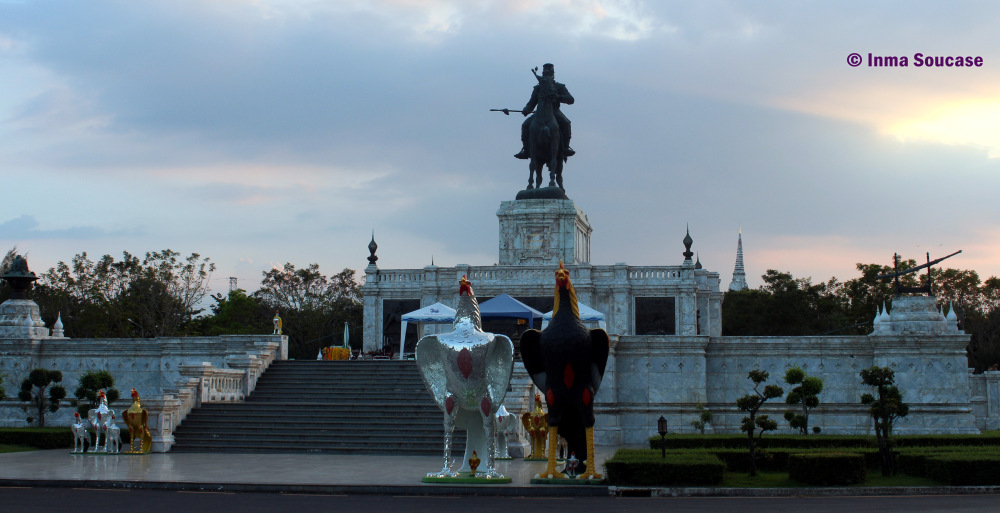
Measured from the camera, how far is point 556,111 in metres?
51.5

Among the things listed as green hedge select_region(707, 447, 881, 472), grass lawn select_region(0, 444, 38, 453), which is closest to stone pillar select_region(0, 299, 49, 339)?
grass lawn select_region(0, 444, 38, 453)

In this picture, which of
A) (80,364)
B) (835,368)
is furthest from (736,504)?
(80,364)

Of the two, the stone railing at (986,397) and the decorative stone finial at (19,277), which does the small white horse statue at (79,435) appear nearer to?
the decorative stone finial at (19,277)

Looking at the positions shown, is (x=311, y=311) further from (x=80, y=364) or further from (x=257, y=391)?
(x=257, y=391)

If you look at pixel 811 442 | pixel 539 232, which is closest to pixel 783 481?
pixel 811 442

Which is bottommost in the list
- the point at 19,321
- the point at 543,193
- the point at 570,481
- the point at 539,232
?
the point at 570,481

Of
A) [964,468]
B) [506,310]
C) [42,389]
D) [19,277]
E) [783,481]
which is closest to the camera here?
[964,468]

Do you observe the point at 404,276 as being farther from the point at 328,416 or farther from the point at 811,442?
the point at 811,442

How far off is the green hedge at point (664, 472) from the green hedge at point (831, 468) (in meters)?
1.57

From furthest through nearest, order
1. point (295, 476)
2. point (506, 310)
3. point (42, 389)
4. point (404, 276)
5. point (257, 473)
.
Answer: point (404, 276) → point (506, 310) → point (42, 389) → point (257, 473) → point (295, 476)

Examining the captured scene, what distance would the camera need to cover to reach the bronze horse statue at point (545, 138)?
165ft

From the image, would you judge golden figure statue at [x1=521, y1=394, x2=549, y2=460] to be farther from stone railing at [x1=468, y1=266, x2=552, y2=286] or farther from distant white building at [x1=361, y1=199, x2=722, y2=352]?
stone railing at [x1=468, y1=266, x2=552, y2=286]

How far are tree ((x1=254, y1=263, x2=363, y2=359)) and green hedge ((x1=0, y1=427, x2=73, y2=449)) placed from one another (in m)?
34.3

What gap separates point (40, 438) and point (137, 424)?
14.8 feet
